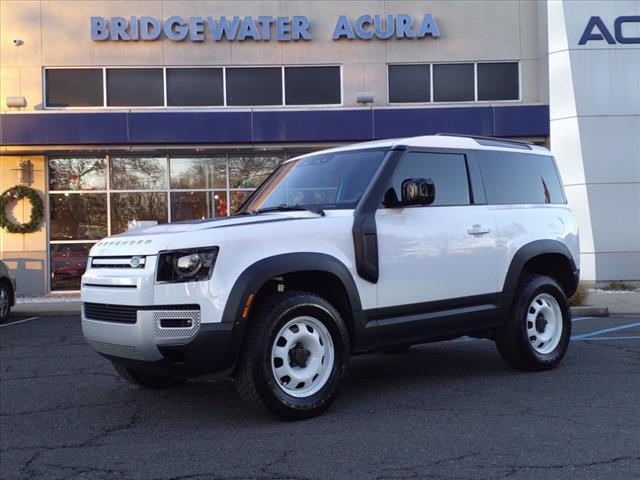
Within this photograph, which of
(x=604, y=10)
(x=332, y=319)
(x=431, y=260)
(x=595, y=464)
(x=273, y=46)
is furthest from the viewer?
(x=273, y=46)

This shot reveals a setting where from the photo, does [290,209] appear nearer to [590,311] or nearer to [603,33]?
[590,311]

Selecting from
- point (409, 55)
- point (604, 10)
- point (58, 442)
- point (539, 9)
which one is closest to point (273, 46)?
point (409, 55)

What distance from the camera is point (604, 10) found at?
1595cm

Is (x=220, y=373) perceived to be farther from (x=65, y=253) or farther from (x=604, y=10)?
(x=604, y=10)

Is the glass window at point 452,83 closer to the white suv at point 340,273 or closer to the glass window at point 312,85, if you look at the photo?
the glass window at point 312,85

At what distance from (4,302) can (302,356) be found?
29.6 ft

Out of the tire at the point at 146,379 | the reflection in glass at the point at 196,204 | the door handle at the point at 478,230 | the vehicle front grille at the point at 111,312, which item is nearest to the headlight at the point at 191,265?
the vehicle front grille at the point at 111,312

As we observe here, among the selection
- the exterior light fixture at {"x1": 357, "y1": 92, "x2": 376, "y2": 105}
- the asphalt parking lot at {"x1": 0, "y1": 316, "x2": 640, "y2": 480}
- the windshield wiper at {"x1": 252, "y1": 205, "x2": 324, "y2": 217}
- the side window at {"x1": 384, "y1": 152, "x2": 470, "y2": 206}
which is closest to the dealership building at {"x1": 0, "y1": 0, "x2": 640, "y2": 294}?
the exterior light fixture at {"x1": 357, "y1": 92, "x2": 376, "y2": 105}

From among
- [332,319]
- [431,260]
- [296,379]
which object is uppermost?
[431,260]

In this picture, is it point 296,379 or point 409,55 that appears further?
point 409,55

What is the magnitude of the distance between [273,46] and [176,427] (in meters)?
13.8

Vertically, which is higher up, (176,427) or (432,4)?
(432,4)

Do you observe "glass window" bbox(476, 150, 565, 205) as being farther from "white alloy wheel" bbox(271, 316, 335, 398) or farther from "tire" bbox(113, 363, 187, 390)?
"tire" bbox(113, 363, 187, 390)

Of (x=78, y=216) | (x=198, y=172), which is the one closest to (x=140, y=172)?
(x=198, y=172)
